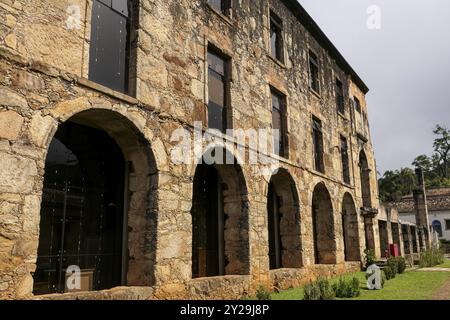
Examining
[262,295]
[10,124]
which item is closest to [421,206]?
[262,295]

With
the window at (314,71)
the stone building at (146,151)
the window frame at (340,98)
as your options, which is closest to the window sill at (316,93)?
the window at (314,71)

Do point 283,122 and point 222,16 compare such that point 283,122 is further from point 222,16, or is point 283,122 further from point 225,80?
point 222,16

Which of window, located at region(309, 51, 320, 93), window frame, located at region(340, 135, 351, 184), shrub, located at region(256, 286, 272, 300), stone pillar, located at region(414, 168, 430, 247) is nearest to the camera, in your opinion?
shrub, located at region(256, 286, 272, 300)

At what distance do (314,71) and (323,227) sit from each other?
5774mm

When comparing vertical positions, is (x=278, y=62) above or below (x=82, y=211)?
above

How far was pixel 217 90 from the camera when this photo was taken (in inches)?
358

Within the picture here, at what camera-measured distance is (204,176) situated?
9281 millimetres

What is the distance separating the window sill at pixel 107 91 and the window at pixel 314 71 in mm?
9573

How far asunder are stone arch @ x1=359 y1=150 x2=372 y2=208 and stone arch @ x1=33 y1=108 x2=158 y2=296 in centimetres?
1407

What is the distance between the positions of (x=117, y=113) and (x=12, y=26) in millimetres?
1808

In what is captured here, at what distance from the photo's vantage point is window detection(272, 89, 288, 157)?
37.1 ft

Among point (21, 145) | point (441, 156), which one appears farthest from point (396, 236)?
point (441, 156)

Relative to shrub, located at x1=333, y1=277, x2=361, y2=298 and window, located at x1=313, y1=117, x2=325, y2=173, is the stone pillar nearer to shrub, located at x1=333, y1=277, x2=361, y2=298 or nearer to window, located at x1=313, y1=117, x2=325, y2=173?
window, located at x1=313, y1=117, x2=325, y2=173

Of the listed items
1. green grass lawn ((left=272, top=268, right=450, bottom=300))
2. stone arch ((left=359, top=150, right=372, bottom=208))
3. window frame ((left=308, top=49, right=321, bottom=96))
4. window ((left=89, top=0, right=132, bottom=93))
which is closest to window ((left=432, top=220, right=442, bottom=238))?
stone arch ((left=359, top=150, right=372, bottom=208))
